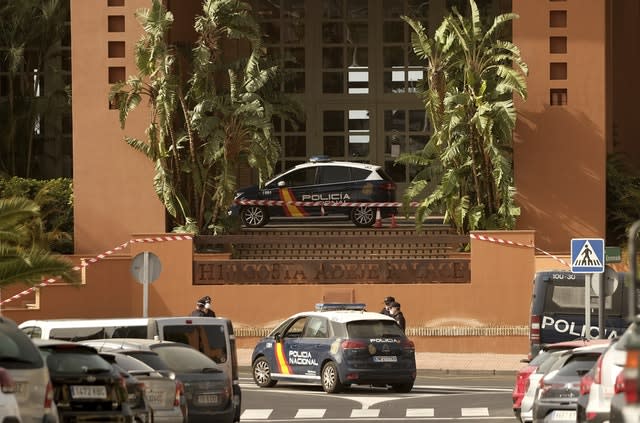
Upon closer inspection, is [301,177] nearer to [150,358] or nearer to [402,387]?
[402,387]

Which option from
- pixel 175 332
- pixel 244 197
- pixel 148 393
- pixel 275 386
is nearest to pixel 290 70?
pixel 244 197

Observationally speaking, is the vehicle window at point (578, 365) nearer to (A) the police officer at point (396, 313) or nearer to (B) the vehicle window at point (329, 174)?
(A) the police officer at point (396, 313)

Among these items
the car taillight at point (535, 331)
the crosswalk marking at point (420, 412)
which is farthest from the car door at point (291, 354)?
the crosswalk marking at point (420, 412)

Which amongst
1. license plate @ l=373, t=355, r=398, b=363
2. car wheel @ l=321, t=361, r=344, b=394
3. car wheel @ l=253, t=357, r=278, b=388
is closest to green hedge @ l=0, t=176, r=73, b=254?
car wheel @ l=253, t=357, r=278, b=388

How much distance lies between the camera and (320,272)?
38656mm

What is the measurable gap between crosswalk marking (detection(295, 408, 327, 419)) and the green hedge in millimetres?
14081

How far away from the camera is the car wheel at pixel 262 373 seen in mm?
31750

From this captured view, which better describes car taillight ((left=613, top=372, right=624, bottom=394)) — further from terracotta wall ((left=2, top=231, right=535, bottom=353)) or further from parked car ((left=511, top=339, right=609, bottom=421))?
terracotta wall ((left=2, top=231, right=535, bottom=353))

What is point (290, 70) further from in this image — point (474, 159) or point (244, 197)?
point (474, 159)

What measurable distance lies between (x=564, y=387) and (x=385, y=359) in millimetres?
9082

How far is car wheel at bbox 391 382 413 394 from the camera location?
99.9 ft

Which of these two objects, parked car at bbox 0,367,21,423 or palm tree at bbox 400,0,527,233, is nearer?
parked car at bbox 0,367,21,423

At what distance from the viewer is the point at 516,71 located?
130 feet

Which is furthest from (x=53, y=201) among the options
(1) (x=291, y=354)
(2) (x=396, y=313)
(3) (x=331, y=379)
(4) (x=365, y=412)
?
(4) (x=365, y=412)
